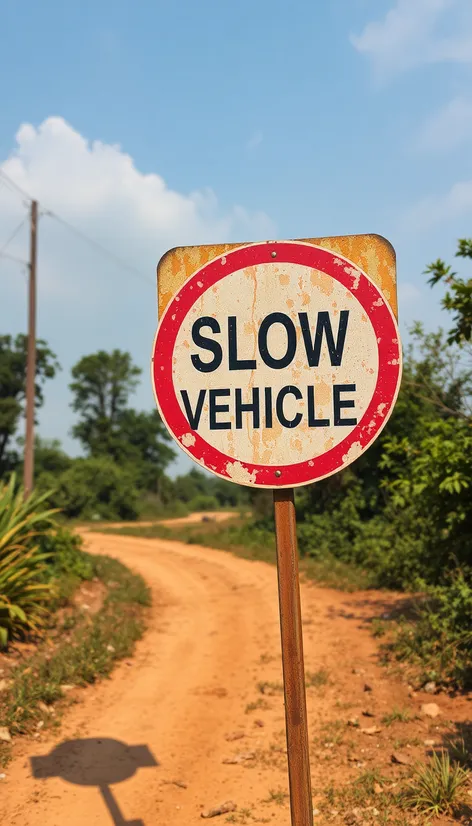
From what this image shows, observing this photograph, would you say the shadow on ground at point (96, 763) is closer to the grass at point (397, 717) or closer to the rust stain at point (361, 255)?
the grass at point (397, 717)

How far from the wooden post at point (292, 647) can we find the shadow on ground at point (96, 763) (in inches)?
101

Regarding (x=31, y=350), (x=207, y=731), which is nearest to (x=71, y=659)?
(x=207, y=731)

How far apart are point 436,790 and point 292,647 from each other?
2.48 metres

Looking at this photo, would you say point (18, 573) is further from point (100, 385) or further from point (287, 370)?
point (100, 385)

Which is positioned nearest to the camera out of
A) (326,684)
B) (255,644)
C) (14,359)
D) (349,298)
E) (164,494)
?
(349,298)

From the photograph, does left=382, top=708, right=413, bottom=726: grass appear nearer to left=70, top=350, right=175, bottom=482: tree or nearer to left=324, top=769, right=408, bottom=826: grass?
left=324, top=769, right=408, bottom=826: grass

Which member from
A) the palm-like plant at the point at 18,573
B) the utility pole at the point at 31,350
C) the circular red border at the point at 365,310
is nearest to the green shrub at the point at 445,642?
the palm-like plant at the point at 18,573

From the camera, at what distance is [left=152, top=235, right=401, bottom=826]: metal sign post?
2178 mm

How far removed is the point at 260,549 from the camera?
55.1 feet

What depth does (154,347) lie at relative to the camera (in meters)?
2.31

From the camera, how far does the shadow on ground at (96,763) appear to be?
468 centimetres

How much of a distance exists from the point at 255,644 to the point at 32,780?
4228mm

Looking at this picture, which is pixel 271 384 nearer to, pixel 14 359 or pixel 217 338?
pixel 217 338

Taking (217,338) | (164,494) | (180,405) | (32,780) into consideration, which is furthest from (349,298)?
(164,494)
